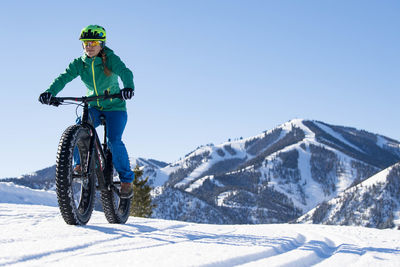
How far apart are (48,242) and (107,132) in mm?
2724

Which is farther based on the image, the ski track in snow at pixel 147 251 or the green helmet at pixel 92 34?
the green helmet at pixel 92 34

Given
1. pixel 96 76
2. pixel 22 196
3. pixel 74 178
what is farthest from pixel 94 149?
pixel 22 196

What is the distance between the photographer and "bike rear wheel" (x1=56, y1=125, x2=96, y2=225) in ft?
16.0

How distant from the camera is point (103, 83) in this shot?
5996 mm

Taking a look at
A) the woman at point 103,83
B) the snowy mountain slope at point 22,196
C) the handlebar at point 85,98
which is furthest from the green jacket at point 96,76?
the snowy mountain slope at point 22,196

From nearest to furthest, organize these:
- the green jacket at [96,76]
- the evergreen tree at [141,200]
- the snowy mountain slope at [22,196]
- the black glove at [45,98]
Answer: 1. the black glove at [45,98]
2. the green jacket at [96,76]
3. the snowy mountain slope at [22,196]
4. the evergreen tree at [141,200]

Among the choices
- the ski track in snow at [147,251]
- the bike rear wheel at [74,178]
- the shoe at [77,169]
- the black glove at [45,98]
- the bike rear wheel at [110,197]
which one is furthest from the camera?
the bike rear wheel at [110,197]

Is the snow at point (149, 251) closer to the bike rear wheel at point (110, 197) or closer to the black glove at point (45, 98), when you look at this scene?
the bike rear wheel at point (110, 197)

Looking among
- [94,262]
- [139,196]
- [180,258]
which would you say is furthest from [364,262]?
[139,196]

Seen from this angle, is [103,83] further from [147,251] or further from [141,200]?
[141,200]

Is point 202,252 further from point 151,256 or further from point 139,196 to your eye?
point 139,196

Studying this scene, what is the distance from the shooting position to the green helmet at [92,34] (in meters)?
5.69

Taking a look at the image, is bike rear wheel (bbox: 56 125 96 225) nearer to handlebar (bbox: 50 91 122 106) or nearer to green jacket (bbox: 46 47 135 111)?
handlebar (bbox: 50 91 122 106)

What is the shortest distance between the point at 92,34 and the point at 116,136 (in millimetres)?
1618
